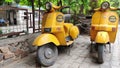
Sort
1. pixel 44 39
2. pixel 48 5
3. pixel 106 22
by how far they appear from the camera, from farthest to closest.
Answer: pixel 106 22, pixel 48 5, pixel 44 39

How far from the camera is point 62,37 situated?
4.04 m

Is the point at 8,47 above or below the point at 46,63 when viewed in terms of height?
above

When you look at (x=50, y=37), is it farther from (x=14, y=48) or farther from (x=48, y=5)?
(x=14, y=48)

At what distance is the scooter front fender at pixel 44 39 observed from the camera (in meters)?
3.47

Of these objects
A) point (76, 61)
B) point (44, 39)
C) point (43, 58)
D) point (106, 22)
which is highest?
point (106, 22)

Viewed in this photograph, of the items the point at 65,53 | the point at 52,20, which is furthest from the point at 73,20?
the point at 52,20

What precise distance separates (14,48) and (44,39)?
33.6 inches

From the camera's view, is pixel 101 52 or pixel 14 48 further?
pixel 14 48

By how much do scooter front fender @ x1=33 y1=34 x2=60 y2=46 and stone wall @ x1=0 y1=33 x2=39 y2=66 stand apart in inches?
25.1

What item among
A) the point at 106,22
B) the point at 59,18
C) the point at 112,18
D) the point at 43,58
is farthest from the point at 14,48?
the point at 112,18

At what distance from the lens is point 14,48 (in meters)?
3.93

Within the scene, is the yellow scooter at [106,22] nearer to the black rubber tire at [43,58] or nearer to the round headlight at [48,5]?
the black rubber tire at [43,58]

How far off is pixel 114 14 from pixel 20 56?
2.53m

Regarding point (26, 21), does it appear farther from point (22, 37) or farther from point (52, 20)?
point (52, 20)
